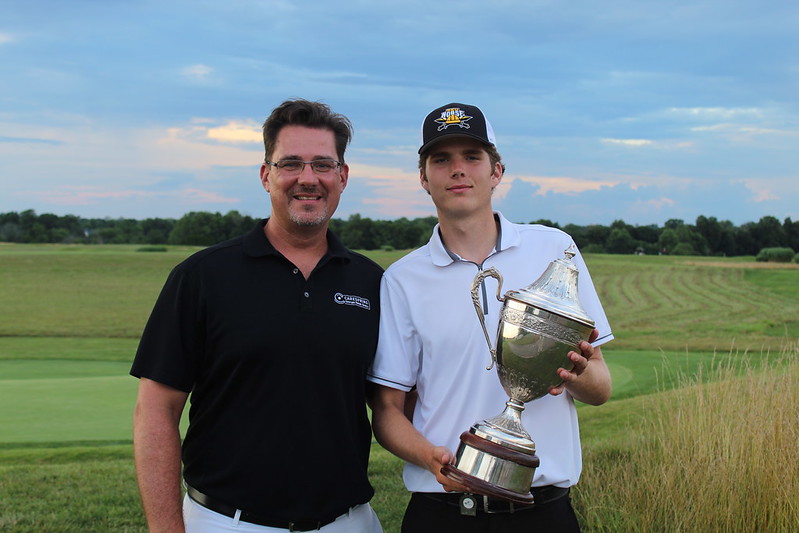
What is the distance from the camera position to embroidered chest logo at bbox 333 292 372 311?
3.39 meters

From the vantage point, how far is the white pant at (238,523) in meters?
3.18

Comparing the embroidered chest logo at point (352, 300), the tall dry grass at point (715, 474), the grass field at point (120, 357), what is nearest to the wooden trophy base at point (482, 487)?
the embroidered chest logo at point (352, 300)

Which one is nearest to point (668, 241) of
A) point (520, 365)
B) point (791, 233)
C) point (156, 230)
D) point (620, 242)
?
point (620, 242)

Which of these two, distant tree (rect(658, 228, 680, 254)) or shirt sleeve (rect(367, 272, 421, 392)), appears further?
distant tree (rect(658, 228, 680, 254))

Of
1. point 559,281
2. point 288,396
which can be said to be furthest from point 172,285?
point 559,281

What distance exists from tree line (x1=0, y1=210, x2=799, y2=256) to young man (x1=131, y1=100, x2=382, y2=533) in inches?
1482

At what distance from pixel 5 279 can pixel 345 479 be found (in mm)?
41108

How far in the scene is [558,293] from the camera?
2.95 metres

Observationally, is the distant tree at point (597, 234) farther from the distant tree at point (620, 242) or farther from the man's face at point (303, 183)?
the man's face at point (303, 183)

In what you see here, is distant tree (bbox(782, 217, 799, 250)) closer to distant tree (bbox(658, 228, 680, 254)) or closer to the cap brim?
distant tree (bbox(658, 228, 680, 254))

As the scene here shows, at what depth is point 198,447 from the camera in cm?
329

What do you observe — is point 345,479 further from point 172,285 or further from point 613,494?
point 613,494

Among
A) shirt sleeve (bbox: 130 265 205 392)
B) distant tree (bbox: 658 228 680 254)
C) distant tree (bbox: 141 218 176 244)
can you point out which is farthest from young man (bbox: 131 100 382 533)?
distant tree (bbox: 141 218 176 244)

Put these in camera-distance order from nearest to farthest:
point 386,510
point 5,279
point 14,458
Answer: point 386,510 → point 14,458 → point 5,279
